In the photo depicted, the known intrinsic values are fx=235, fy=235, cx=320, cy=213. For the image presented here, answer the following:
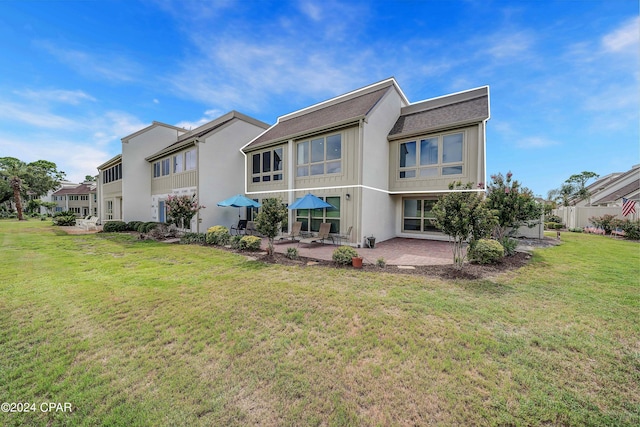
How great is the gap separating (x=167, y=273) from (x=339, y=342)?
5.81m

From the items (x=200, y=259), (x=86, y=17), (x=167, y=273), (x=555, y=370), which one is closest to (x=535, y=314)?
(x=555, y=370)

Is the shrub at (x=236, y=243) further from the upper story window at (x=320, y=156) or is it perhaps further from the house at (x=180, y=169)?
the upper story window at (x=320, y=156)

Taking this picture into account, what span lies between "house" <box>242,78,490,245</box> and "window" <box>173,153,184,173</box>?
616 centimetres

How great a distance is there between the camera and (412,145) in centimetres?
1295

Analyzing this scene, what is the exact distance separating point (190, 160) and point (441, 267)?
1628 cm

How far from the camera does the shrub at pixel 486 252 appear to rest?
7630 millimetres

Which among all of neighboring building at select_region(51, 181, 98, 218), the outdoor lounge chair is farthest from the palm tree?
the outdoor lounge chair

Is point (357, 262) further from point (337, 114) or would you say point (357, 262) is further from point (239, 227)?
point (239, 227)

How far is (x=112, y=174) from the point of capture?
896 inches

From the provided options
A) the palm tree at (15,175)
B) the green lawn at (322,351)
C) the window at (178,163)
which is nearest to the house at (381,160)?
the window at (178,163)

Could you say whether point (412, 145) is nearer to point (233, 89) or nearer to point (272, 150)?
point (272, 150)

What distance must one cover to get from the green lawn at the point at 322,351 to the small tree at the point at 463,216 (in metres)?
1.44

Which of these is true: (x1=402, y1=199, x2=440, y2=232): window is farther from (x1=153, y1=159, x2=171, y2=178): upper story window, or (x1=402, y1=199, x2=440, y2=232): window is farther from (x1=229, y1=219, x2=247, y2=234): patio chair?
(x1=153, y1=159, x2=171, y2=178): upper story window

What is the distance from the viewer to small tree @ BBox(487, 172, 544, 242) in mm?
9023
